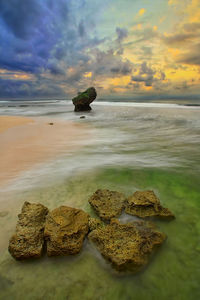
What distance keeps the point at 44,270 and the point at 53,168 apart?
3239mm

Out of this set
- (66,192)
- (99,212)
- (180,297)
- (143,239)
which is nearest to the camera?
(180,297)

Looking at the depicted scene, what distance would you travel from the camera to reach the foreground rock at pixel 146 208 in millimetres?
2951

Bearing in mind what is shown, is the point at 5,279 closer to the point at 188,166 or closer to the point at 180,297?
the point at 180,297

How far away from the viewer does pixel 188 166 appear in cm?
533

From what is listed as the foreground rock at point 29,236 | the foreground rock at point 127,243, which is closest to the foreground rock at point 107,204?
the foreground rock at point 127,243

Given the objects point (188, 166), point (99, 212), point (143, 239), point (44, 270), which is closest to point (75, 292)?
point (44, 270)

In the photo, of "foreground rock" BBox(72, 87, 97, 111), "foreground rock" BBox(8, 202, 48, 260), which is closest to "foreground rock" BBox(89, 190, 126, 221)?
"foreground rock" BBox(8, 202, 48, 260)

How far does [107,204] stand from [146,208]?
0.67m

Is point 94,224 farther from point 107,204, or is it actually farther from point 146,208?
point 146,208

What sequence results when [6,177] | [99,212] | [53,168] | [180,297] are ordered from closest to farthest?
[180,297]
[99,212]
[6,177]
[53,168]

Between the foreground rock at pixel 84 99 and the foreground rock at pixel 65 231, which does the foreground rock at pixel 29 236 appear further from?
the foreground rock at pixel 84 99

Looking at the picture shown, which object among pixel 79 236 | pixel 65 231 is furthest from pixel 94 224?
pixel 65 231

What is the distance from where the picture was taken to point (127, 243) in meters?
2.22

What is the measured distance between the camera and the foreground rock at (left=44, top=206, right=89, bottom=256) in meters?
2.24
